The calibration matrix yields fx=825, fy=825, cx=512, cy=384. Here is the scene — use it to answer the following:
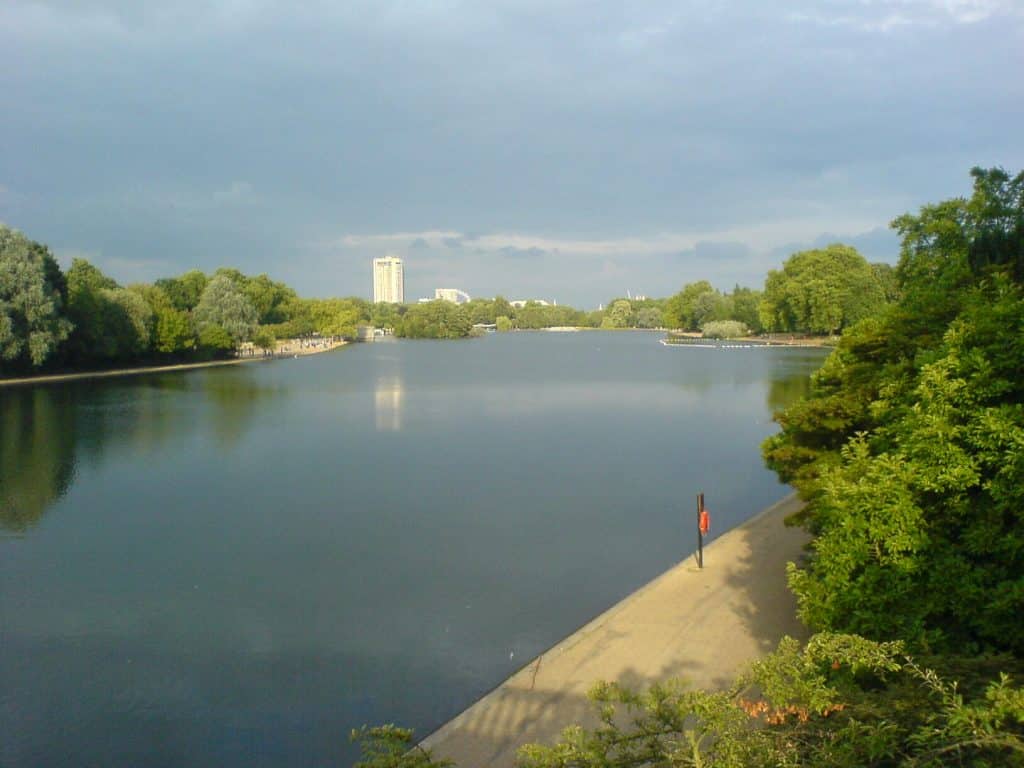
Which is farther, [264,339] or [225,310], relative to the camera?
[264,339]

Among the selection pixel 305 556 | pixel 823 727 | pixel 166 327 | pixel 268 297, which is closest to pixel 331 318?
pixel 268 297

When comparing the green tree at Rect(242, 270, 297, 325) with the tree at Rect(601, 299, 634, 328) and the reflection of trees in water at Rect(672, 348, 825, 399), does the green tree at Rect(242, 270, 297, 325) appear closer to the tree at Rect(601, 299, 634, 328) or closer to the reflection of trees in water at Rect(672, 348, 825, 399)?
the reflection of trees in water at Rect(672, 348, 825, 399)

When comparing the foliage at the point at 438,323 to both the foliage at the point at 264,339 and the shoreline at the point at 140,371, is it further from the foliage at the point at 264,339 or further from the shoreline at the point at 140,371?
the foliage at the point at 264,339

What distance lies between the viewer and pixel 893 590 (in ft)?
20.9

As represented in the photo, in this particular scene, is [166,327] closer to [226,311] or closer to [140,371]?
[140,371]

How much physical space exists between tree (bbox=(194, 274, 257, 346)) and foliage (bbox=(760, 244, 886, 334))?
52706 mm

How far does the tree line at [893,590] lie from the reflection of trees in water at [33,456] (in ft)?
43.1

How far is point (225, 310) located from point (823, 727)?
70.2 meters

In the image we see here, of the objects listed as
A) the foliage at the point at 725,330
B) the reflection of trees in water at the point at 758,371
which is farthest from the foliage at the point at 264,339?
the foliage at the point at 725,330

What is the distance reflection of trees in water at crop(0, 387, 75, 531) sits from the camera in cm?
1706

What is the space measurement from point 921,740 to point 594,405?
32222mm

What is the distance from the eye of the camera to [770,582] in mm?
10461

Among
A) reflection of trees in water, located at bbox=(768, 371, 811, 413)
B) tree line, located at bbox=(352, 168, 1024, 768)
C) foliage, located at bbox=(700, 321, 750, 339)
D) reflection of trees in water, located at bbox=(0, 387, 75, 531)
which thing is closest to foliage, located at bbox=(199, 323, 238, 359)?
reflection of trees in water, located at bbox=(0, 387, 75, 531)

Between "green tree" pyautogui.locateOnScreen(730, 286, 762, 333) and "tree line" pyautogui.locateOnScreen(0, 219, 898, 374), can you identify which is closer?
"tree line" pyautogui.locateOnScreen(0, 219, 898, 374)
